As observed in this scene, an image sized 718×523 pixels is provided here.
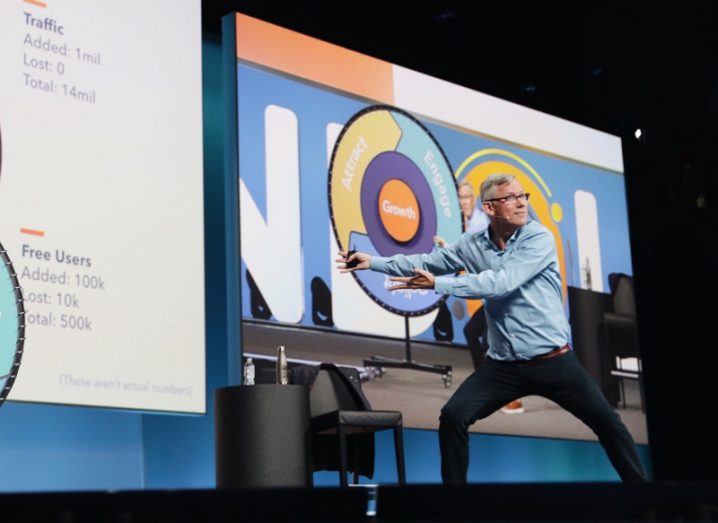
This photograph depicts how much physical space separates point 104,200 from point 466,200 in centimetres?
202

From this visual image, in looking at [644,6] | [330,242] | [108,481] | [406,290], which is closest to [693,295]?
[644,6]

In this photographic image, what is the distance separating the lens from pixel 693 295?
666 centimetres

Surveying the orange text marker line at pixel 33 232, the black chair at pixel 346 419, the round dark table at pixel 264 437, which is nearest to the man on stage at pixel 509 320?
the black chair at pixel 346 419

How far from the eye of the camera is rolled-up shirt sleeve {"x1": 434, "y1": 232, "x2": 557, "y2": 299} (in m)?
4.87

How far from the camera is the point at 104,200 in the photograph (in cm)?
406

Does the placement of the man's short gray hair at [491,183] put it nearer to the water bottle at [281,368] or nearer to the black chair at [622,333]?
the black chair at [622,333]

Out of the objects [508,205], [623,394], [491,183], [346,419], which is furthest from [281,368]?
[623,394]

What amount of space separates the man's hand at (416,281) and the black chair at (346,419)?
0.75 m

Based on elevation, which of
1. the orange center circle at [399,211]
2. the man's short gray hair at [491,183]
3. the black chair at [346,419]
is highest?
the man's short gray hair at [491,183]

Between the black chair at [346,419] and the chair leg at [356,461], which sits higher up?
the black chair at [346,419]

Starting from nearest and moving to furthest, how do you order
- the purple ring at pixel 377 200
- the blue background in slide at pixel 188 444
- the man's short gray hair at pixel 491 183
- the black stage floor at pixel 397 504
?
1. the black stage floor at pixel 397 504
2. the blue background in slide at pixel 188 444
3. the purple ring at pixel 377 200
4. the man's short gray hair at pixel 491 183

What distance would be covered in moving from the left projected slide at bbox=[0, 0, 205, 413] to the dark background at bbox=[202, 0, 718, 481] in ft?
8.71

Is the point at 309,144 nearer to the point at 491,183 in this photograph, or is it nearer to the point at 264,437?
the point at 491,183

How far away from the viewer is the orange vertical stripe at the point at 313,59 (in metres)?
4.70
